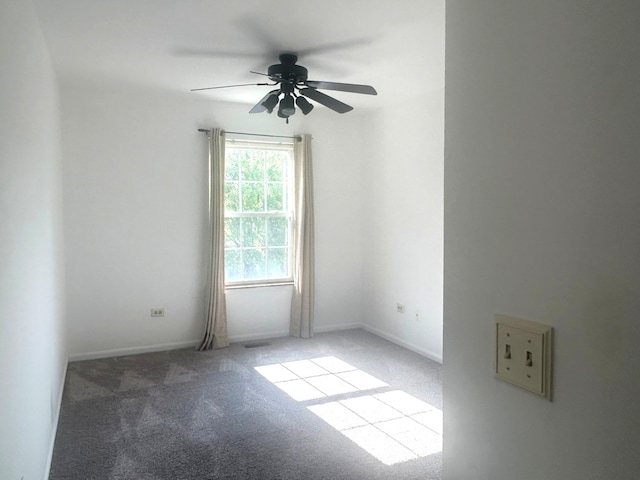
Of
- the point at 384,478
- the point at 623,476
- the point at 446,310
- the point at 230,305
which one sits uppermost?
the point at 446,310

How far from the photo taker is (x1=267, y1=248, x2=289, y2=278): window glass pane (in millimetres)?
5324

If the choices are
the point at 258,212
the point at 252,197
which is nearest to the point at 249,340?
the point at 258,212

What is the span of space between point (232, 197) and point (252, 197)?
0.23 metres

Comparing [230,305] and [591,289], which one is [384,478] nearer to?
[591,289]

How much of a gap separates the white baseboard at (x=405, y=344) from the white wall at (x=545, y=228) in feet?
11.9

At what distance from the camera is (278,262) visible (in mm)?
5371

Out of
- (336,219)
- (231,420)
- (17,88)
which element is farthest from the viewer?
(336,219)

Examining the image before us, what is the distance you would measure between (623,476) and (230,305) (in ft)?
15.1

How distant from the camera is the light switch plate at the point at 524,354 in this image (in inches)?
31.0

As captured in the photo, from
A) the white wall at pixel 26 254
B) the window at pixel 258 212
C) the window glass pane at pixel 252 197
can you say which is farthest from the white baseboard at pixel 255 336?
the white wall at pixel 26 254

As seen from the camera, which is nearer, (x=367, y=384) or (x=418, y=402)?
(x=418, y=402)

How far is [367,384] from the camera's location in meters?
3.87

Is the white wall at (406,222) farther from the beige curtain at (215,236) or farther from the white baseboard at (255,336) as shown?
the beige curtain at (215,236)

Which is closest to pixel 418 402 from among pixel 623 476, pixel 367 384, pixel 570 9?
pixel 367 384
